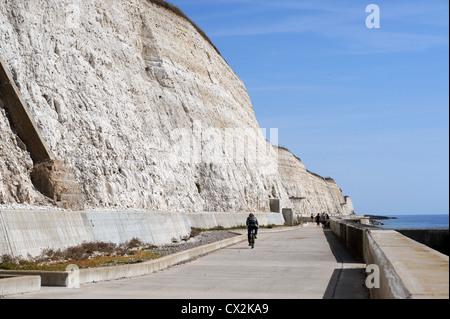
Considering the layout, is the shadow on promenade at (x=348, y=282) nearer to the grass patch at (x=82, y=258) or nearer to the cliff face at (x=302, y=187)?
the grass patch at (x=82, y=258)

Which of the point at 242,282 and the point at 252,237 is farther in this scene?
the point at 252,237

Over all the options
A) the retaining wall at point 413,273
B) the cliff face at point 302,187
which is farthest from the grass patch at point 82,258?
the cliff face at point 302,187

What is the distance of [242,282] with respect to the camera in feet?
37.9

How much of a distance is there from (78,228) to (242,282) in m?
6.18

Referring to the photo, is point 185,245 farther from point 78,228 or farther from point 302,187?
point 302,187

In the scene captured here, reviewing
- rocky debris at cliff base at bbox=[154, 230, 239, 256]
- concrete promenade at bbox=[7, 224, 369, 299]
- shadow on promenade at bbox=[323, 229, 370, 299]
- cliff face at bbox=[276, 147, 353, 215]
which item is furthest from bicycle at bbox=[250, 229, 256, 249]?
cliff face at bbox=[276, 147, 353, 215]

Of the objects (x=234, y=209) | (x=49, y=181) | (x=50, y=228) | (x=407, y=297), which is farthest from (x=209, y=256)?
(x=234, y=209)

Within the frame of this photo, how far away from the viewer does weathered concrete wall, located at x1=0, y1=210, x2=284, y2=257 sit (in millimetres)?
12623

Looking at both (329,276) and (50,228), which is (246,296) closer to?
(329,276)

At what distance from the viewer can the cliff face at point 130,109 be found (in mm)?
25938

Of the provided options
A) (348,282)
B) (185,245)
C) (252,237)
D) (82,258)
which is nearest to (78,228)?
(82,258)

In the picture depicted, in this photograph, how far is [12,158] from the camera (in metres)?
22.1

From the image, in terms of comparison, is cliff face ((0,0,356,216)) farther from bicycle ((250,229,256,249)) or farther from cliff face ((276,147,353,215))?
cliff face ((276,147,353,215))

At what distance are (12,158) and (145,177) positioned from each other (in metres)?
11.6
